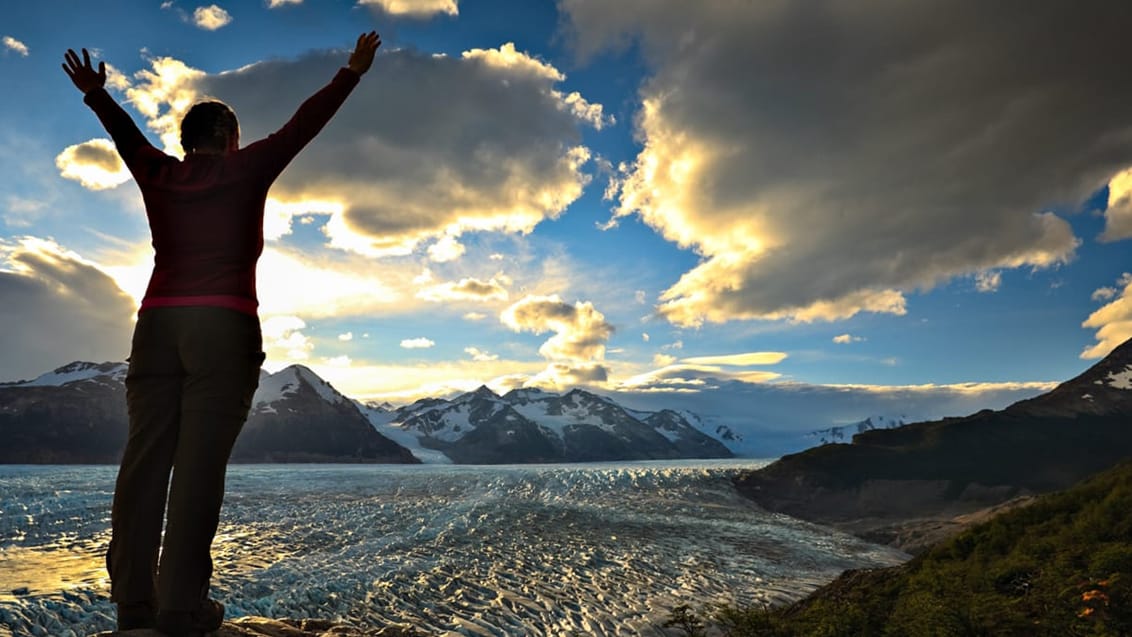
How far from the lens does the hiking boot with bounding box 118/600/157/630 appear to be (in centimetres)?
370

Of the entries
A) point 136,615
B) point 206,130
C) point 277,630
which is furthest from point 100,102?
point 277,630

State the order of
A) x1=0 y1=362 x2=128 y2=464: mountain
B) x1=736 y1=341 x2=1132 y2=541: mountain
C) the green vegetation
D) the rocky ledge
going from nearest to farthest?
the rocky ledge → the green vegetation → x1=736 y1=341 x2=1132 y2=541: mountain → x1=0 y1=362 x2=128 y2=464: mountain

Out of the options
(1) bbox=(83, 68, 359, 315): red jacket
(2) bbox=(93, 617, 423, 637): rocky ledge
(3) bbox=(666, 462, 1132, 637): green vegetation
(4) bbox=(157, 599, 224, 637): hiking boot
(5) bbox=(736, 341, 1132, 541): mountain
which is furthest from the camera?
(5) bbox=(736, 341, 1132, 541): mountain

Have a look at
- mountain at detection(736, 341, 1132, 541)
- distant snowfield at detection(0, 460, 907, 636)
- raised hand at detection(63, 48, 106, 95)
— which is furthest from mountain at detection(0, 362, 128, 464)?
raised hand at detection(63, 48, 106, 95)

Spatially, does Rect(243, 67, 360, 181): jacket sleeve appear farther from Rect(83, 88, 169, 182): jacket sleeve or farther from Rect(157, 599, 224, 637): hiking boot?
Rect(157, 599, 224, 637): hiking boot

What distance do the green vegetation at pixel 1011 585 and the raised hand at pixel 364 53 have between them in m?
10.8

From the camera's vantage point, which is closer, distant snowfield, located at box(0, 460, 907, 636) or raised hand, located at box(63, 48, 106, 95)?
raised hand, located at box(63, 48, 106, 95)

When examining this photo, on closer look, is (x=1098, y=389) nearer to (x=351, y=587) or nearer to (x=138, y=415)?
(x=351, y=587)

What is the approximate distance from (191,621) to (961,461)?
86.0m

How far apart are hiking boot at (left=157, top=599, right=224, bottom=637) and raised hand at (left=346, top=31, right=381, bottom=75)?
381cm

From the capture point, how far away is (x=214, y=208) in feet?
12.8

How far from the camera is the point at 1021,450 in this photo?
71.5m

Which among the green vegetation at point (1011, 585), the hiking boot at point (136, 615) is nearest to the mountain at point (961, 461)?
the green vegetation at point (1011, 585)

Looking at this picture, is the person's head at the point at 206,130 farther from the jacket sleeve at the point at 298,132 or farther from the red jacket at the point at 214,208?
the jacket sleeve at the point at 298,132
